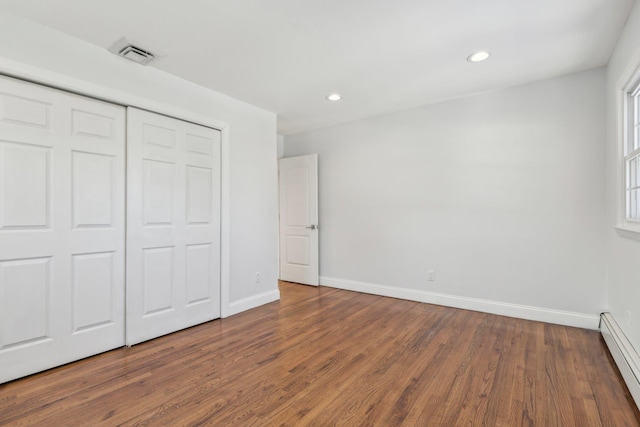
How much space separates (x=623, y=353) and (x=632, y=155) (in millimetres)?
1439

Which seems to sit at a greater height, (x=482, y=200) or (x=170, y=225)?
(x=482, y=200)

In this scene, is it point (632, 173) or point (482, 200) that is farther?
point (482, 200)

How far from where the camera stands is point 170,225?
303 cm

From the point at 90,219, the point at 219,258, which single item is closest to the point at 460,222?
the point at 219,258

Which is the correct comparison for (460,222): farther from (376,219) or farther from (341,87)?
(341,87)

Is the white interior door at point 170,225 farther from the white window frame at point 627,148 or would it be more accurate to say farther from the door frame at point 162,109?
the white window frame at point 627,148

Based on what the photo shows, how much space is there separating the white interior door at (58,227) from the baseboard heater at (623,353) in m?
3.78

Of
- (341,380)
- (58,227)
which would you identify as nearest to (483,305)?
(341,380)

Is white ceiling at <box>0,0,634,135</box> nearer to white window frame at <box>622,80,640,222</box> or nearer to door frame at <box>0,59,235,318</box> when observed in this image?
door frame at <box>0,59,235,318</box>

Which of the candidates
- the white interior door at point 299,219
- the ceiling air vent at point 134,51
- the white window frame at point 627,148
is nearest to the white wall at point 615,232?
the white window frame at point 627,148

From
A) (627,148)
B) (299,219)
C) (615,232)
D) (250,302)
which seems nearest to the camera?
(627,148)

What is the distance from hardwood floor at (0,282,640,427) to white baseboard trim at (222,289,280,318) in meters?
0.30

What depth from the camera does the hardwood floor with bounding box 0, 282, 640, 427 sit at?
1.75 metres

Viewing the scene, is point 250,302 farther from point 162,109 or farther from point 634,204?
point 634,204
